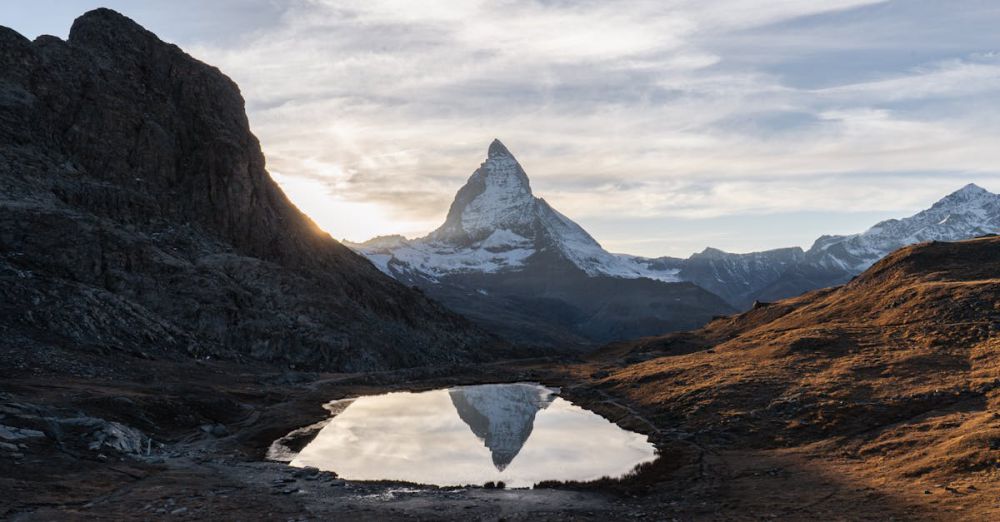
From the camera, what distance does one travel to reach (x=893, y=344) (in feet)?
212

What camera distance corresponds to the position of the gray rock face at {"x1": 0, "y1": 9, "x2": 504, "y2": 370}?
8438cm

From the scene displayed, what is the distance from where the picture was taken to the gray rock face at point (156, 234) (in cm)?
8438

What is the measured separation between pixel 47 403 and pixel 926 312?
83399 mm

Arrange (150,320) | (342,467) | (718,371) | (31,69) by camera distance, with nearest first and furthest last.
Result: (342,467), (718,371), (150,320), (31,69)

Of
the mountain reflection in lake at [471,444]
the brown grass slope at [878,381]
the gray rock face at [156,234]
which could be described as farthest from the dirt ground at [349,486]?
the gray rock face at [156,234]

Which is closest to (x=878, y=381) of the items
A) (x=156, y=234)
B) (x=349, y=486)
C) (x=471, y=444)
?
(x=471, y=444)

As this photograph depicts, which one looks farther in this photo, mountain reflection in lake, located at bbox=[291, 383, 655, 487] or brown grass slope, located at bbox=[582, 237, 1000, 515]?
mountain reflection in lake, located at bbox=[291, 383, 655, 487]

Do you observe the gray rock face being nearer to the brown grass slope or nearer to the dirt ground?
the dirt ground

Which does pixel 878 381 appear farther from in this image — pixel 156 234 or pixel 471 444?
pixel 156 234

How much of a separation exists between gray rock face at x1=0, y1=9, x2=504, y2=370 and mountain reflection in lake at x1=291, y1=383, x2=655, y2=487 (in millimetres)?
32528

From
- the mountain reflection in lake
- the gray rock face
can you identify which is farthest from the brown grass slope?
the gray rock face

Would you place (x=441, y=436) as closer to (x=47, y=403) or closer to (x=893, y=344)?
(x=47, y=403)

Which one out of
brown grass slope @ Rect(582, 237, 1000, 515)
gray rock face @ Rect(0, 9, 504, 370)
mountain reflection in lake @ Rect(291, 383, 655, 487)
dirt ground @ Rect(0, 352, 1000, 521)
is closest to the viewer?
dirt ground @ Rect(0, 352, 1000, 521)

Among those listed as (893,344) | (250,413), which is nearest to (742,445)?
(893,344)
